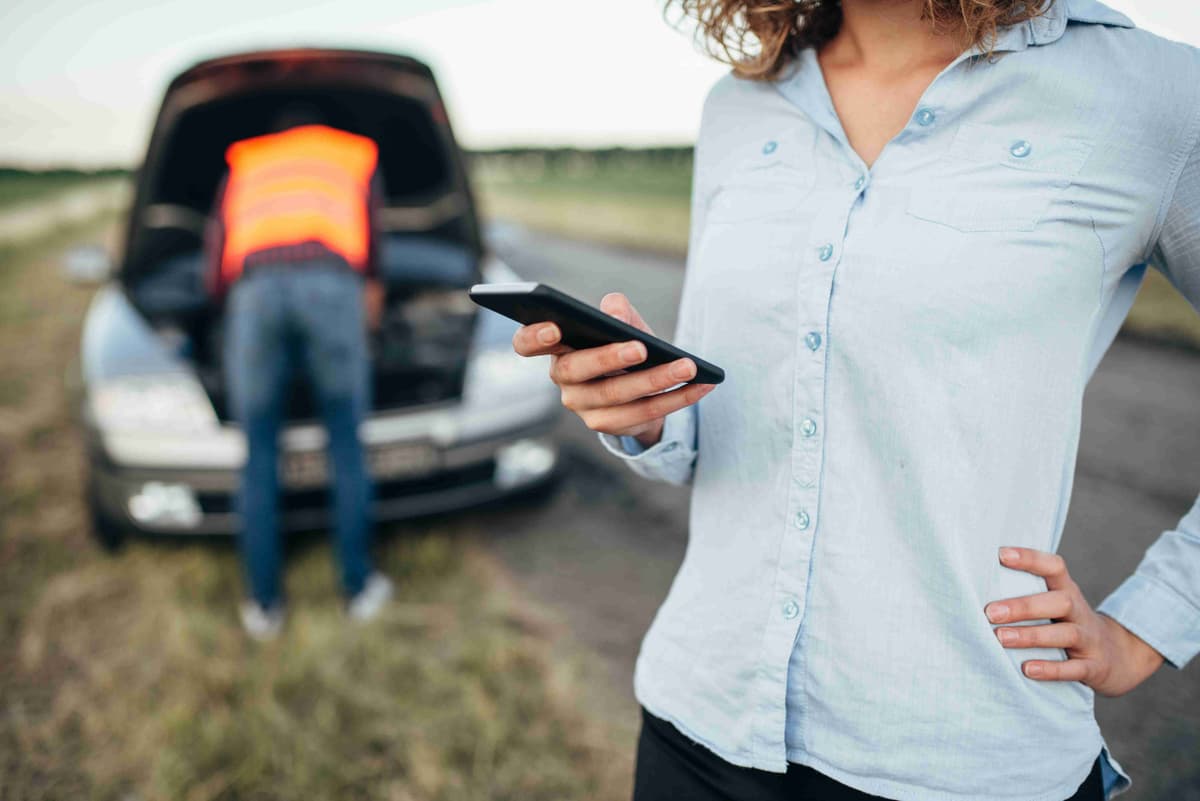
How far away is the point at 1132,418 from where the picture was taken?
4695 mm

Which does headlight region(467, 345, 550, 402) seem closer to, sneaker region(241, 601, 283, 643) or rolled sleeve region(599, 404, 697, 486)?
sneaker region(241, 601, 283, 643)

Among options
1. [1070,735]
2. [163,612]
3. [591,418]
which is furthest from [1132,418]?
[163,612]

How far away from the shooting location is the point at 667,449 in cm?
111

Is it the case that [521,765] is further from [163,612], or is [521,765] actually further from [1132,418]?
[1132,418]

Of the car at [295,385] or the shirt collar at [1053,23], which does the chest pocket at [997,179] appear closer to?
the shirt collar at [1053,23]

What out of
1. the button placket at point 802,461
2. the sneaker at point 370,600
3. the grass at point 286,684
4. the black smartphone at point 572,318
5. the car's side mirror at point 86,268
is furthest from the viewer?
the car's side mirror at point 86,268

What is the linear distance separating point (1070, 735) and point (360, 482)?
8.33 ft

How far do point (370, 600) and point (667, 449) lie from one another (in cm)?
226

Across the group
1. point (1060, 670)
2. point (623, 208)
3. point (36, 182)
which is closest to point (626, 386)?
point (1060, 670)

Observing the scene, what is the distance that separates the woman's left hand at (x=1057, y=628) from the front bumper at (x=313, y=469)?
8.38 ft

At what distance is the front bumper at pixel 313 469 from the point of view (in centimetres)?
300

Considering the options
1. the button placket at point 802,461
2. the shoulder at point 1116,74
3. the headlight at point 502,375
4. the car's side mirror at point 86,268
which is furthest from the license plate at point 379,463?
the shoulder at point 1116,74

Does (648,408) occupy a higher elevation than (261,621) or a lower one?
higher

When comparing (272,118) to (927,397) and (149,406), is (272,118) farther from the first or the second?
(927,397)
